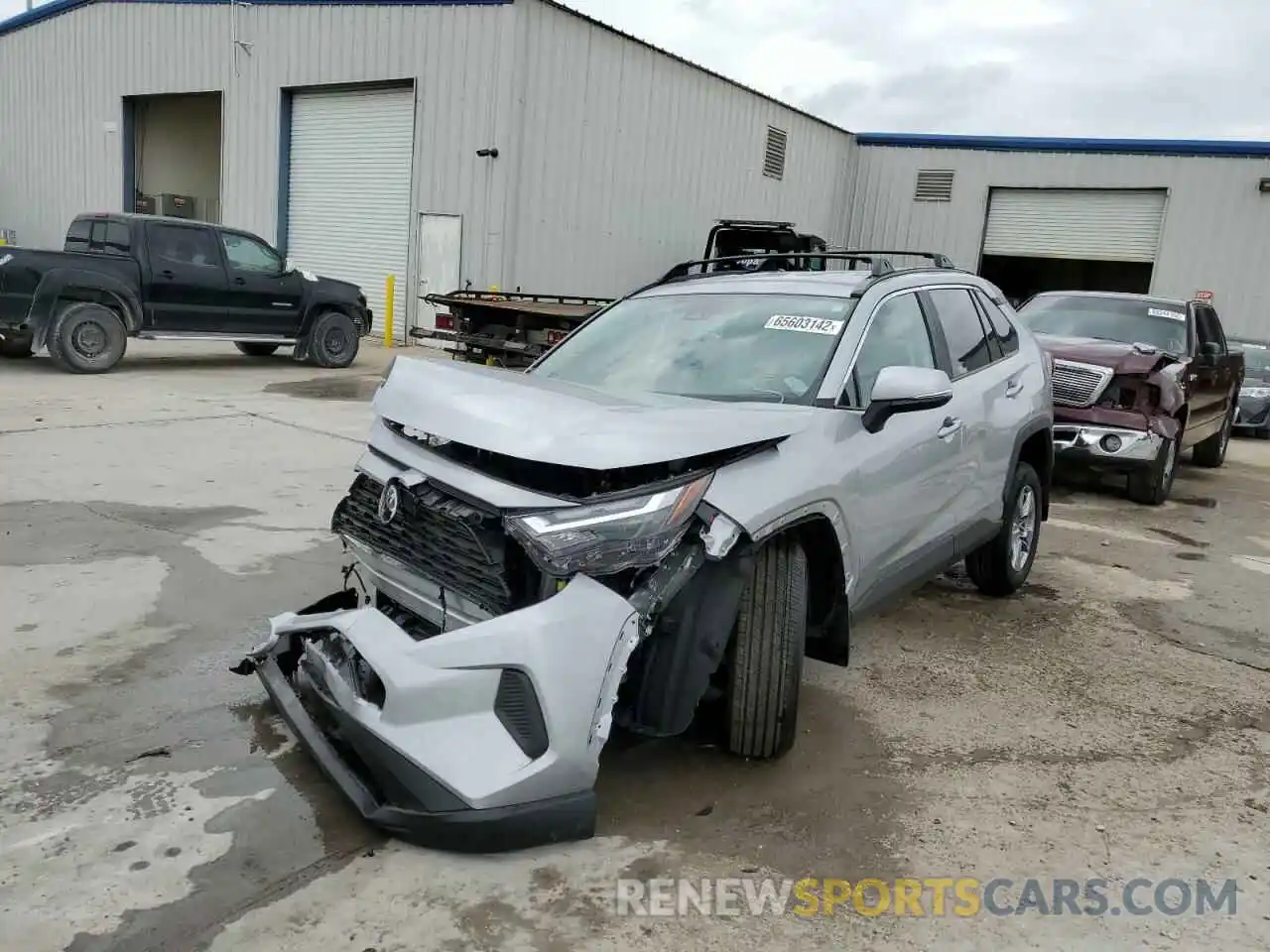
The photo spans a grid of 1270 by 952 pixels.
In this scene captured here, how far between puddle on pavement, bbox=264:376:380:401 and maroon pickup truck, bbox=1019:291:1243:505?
7.05 m

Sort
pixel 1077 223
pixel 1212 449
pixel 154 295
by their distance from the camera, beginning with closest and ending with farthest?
pixel 1212 449, pixel 154 295, pixel 1077 223

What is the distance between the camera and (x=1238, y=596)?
5.82 meters

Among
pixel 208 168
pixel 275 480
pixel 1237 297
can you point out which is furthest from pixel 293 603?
pixel 208 168

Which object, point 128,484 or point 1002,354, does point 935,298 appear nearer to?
point 1002,354

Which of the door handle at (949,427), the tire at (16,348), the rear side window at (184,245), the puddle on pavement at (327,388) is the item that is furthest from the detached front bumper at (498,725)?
the tire at (16,348)

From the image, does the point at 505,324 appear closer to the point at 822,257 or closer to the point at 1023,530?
the point at 822,257

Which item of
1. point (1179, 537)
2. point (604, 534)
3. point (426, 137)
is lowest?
point (1179, 537)

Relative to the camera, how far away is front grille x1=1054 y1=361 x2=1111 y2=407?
8188mm

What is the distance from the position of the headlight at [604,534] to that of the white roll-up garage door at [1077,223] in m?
23.2

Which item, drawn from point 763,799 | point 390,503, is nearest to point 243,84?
point 390,503

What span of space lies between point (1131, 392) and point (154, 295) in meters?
10.7

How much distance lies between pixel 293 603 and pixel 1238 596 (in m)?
5.19

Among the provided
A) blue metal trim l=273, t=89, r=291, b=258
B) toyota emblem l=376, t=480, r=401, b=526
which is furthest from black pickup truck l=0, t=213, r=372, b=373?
toyota emblem l=376, t=480, r=401, b=526

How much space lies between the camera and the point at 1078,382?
8.27 m
